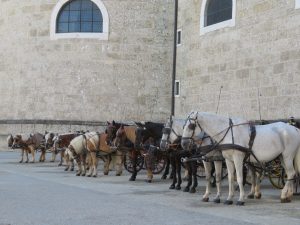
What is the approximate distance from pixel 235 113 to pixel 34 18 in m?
13.3

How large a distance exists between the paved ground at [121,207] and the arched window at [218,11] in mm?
8964

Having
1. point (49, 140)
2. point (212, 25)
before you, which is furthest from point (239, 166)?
point (49, 140)

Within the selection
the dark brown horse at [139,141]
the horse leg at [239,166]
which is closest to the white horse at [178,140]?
the horse leg at [239,166]

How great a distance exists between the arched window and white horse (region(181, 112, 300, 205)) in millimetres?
10572

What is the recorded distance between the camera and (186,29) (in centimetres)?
2345

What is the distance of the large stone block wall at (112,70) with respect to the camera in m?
26.8

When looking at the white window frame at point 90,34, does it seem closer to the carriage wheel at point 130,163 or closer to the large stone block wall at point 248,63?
the large stone block wall at point 248,63

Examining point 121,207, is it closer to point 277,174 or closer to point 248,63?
point 277,174

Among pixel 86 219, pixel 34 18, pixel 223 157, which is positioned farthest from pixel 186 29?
pixel 86 219

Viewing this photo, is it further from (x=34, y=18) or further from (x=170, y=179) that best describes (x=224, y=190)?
(x=34, y=18)

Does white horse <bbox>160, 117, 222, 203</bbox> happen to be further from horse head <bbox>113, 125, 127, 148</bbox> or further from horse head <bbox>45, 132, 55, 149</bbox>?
horse head <bbox>45, 132, 55, 149</bbox>

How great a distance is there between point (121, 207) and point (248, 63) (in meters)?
10.8

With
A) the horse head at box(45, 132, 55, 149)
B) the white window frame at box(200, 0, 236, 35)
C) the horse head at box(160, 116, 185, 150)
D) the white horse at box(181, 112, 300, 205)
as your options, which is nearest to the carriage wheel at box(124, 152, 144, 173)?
the horse head at box(160, 116, 185, 150)

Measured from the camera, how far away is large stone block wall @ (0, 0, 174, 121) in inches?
1054
